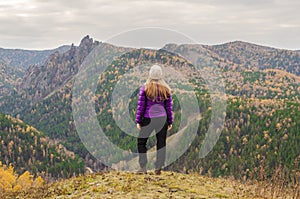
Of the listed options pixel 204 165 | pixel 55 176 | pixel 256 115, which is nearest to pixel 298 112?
pixel 256 115

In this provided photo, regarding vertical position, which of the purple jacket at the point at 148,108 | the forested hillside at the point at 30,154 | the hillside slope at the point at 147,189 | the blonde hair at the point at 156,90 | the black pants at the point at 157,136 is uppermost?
the blonde hair at the point at 156,90

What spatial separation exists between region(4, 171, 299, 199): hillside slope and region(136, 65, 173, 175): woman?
0.88 metres

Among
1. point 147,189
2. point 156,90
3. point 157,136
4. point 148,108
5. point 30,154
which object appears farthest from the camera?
point 30,154

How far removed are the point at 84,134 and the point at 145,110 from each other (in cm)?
260

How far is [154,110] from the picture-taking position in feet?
33.4

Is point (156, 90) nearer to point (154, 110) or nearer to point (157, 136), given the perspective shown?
point (154, 110)

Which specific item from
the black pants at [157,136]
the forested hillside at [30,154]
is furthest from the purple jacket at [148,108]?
the forested hillside at [30,154]

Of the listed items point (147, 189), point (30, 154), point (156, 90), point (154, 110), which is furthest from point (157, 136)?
point (30, 154)

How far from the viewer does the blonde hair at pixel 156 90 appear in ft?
32.7

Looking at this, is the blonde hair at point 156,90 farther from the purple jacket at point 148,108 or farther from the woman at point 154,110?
the purple jacket at point 148,108

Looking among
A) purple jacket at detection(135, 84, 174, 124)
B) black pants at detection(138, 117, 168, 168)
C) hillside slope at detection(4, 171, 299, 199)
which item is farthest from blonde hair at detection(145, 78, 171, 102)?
hillside slope at detection(4, 171, 299, 199)

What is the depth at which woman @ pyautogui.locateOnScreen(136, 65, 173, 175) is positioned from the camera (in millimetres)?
9992

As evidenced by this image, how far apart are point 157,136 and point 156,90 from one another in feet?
4.73

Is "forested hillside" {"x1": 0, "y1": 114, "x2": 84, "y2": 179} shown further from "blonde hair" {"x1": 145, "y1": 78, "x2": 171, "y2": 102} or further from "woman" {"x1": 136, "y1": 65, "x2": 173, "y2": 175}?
"blonde hair" {"x1": 145, "y1": 78, "x2": 171, "y2": 102}
